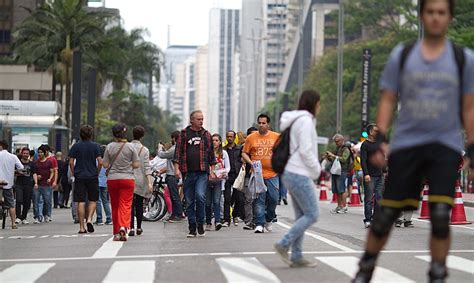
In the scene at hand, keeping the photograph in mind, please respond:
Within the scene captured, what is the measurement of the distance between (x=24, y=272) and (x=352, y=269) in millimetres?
3131

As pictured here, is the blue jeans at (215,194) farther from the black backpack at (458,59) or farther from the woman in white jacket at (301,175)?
the black backpack at (458,59)

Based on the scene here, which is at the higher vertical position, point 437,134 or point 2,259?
point 437,134

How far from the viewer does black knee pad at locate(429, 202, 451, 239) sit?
23.2 feet

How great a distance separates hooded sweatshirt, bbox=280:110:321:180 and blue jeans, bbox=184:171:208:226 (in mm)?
5274

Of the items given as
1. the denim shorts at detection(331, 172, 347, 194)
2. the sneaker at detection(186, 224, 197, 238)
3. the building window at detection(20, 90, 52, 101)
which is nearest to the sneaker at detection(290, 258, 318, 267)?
the sneaker at detection(186, 224, 197, 238)

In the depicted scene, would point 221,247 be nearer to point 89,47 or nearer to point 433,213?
point 433,213

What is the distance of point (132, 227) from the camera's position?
1642cm

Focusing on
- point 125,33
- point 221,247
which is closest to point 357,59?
point 125,33

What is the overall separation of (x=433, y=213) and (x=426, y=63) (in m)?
0.98

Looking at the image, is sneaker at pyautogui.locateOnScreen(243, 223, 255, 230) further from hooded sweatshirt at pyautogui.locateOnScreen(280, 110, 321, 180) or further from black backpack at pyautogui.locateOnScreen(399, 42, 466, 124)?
black backpack at pyautogui.locateOnScreen(399, 42, 466, 124)

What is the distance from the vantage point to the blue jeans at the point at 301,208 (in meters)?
9.84

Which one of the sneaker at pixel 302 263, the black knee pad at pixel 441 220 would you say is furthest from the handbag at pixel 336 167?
the black knee pad at pixel 441 220

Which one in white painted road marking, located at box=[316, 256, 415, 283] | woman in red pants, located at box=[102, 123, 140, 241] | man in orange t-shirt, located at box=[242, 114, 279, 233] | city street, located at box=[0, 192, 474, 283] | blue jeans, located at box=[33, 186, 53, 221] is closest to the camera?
white painted road marking, located at box=[316, 256, 415, 283]

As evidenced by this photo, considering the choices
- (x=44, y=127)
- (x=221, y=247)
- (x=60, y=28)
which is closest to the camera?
(x=221, y=247)
